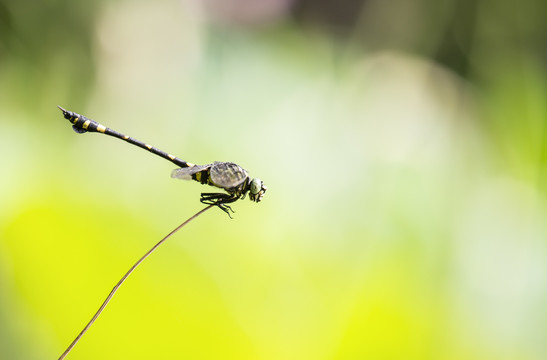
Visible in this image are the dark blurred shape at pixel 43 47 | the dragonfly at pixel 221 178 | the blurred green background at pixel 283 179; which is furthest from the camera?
the dark blurred shape at pixel 43 47

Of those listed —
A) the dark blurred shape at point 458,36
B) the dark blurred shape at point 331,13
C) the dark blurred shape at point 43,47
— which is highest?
the dark blurred shape at point 458,36

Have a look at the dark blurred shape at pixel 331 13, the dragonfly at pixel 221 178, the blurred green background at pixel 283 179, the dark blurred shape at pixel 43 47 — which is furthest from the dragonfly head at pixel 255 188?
the dark blurred shape at pixel 331 13

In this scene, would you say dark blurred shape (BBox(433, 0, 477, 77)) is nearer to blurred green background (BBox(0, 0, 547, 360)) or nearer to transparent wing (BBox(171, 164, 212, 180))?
blurred green background (BBox(0, 0, 547, 360))

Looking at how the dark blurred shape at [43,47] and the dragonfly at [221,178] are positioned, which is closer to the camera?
the dragonfly at [221,178]

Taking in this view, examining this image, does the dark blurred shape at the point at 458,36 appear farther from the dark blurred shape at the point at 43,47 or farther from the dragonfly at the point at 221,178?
the dragonfly at the point at 221,178

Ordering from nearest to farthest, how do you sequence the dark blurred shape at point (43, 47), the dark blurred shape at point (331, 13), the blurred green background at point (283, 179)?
the blurred green background at point (283, 179)
the dark blurred shape at point (43, 47)
the dark blurred shape at point (331, 13)

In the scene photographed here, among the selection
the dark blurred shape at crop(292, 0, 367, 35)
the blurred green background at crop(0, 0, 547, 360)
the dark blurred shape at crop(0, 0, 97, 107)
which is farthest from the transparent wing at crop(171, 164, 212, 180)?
the dark blurred shape at crop(292, 0, 367, 35)

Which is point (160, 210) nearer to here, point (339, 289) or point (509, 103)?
point (339, 289)

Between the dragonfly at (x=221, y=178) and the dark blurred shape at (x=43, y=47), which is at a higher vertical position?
the dark blurred shape at (x=43, y=47)

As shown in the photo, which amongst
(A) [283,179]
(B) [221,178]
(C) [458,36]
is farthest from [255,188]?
(C) [458,36]

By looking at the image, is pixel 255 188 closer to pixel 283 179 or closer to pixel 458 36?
pixel 283 179
